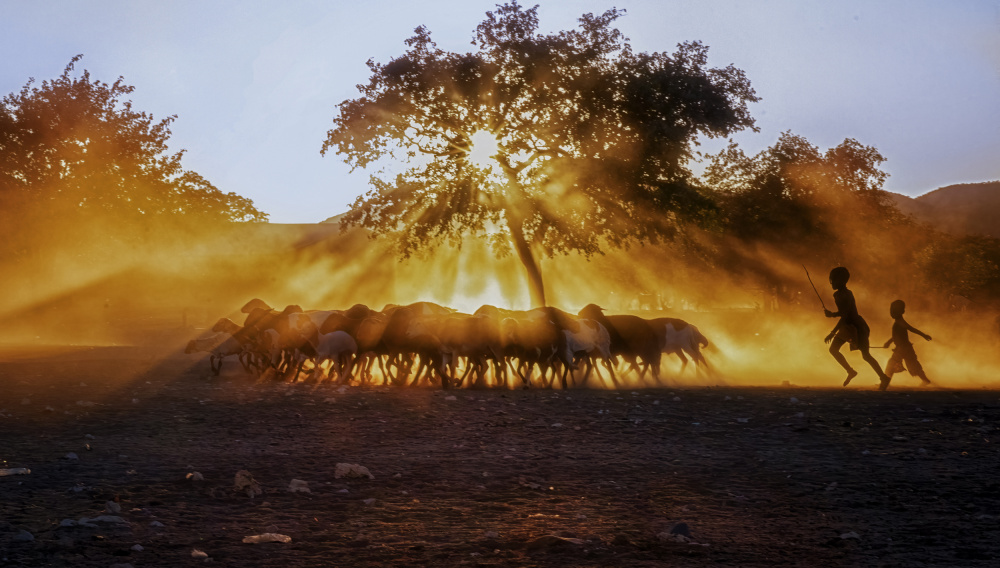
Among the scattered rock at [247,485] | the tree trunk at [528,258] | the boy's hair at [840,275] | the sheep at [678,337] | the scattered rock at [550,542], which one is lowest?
the scattered rock at [550,542]

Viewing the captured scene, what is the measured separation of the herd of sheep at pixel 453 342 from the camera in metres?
18.0

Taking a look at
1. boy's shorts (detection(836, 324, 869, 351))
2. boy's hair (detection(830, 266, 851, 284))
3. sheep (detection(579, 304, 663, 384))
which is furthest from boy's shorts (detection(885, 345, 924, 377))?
sheep (detection(579, 304, 663, 384))

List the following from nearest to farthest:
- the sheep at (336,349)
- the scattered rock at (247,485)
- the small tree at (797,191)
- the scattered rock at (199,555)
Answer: the scattered rock at (199,555) < the scattered rock at (247,485) < the sheep at (336,349) < the small tree at (797,191)

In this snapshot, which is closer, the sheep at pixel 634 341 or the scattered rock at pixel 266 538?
the scattered rock at pixel 266 538

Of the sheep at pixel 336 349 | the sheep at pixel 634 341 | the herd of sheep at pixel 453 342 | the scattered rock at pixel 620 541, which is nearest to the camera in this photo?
the scattered rock at pixel 620 541

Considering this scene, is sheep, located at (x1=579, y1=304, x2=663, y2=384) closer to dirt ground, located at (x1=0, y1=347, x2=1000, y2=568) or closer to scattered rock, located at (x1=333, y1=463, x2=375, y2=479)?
dirt ground, located at (x1=0, y1=347, x2=1000, y2=568)

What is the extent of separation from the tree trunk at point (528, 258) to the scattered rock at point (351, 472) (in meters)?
20.6

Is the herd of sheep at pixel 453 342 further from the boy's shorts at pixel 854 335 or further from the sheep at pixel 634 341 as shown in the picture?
the boy's shorts at pixel 854 335

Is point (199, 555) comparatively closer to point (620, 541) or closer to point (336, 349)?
point (620, 541)

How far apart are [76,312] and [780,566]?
45.0 meters

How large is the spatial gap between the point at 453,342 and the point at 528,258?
12302mm

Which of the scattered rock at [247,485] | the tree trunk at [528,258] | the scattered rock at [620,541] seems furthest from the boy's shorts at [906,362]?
the tree trunk at [528,258]

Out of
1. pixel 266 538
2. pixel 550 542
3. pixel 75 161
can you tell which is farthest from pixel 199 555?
pixel 75 161

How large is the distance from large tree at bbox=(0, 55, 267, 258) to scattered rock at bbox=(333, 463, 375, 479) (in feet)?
105
